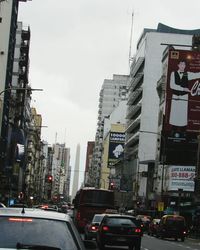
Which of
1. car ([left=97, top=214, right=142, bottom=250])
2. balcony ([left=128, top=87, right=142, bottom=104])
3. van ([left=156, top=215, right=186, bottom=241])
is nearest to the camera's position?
car ([left=97, top=214, right=142, bottom=250])

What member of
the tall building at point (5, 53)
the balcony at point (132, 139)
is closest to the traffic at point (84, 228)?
the tall building at point (5, 53)

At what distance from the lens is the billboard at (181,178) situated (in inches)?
3150

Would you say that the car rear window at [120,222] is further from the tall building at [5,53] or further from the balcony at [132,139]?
the balcony at [132,139]

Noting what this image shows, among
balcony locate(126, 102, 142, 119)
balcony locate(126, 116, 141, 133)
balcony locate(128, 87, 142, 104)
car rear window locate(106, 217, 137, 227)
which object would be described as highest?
balcony locate(128, 87, 142, 104)

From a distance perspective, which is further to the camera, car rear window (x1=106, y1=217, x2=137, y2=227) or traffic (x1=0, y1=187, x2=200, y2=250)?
car rear window (x1=106, y1=217, x2=137, y2=227)

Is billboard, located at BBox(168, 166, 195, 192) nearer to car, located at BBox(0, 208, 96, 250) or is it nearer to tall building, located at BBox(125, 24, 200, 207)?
tall building, located at BBox(125, 24, 200, 207)

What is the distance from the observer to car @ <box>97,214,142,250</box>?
27906 millimetres

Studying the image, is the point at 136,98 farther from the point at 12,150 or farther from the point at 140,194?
the point at 12,150

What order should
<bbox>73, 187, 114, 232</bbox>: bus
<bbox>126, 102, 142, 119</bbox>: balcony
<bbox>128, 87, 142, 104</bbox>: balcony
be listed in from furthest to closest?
<bbox>128, 87, 142, 104</bbox>: balcony
<bbox>126, 102, 142, 119</bbox>: balcony
<bbox>73, 187, 114, 232</bbox>: bus

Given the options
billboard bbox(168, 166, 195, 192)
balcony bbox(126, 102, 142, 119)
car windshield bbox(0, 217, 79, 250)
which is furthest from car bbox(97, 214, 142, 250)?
balcony bbox(126, 102, 142, 119)

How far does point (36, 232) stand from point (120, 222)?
66.4 feet

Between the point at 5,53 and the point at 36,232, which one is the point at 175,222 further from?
→ the point at 5,53

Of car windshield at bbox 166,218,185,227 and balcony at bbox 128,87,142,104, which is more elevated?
balcony at bbox 128,87,142,104

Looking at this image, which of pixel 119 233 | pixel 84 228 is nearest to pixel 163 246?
pixel 84 228
